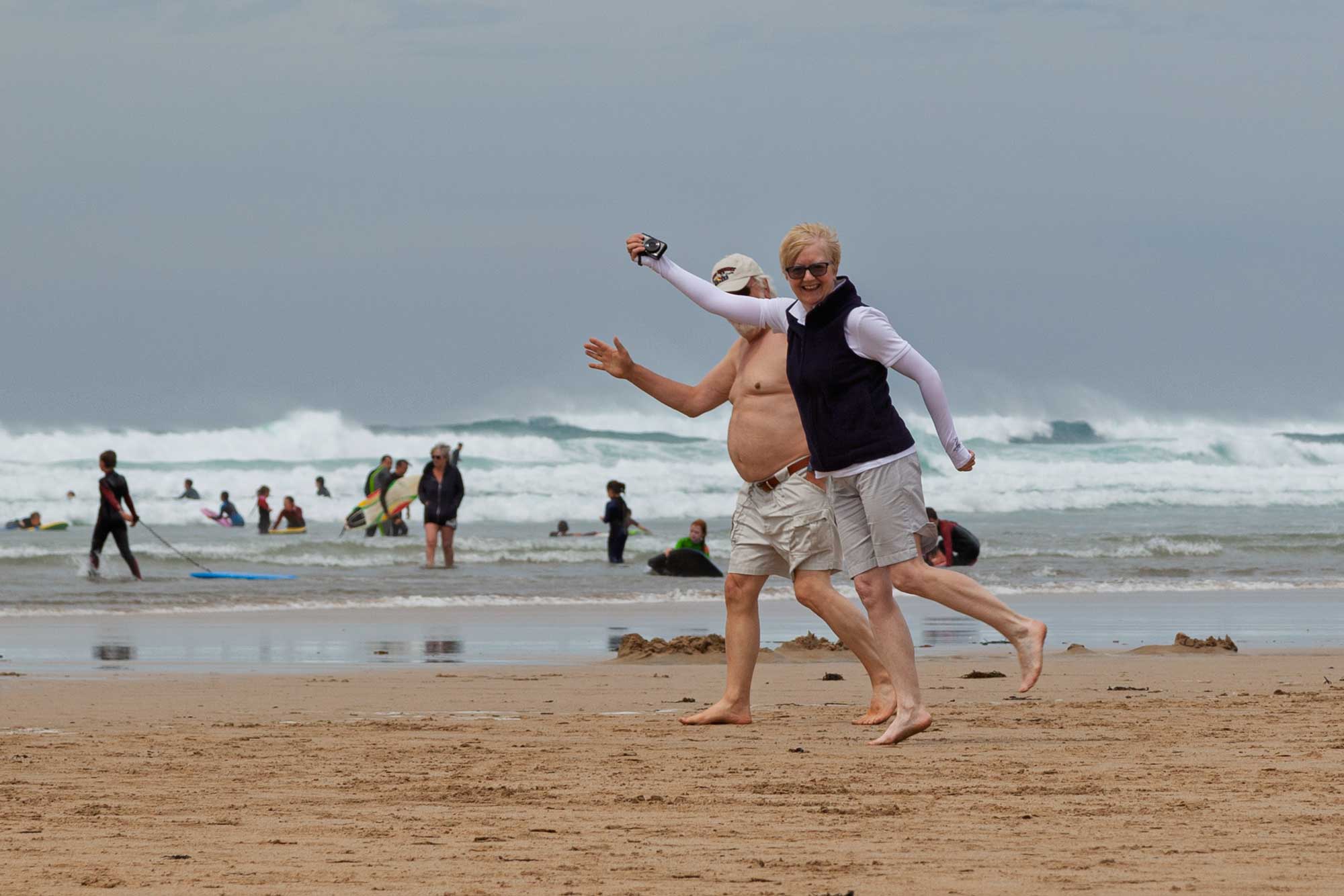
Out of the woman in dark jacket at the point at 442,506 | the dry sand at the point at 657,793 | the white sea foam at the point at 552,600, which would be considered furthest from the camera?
the woman in dark jacket at the point at 442,506

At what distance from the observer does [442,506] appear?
834 inches

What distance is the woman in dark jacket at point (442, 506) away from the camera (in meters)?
21.1

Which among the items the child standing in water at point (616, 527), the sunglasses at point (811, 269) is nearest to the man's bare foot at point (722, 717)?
the sunglasses at point (811, 269)

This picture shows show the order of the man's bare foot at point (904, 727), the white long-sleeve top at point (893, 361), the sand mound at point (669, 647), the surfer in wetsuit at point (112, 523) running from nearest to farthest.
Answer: the white long-sleeve top at point (893, 361), the man's bare foot at point (904, 727), the sand mound at point (669, 647), the surfer in wetsuit at point (112, 523)

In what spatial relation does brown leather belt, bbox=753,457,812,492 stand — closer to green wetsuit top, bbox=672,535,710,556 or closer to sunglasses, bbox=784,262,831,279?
sunglasses, bbox=784,262,831,279

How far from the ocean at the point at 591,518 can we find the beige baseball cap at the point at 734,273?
5239 millimetres

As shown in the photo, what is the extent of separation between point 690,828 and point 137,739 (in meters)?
2.71

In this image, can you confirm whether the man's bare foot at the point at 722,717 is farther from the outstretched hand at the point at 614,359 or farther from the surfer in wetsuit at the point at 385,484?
the surfer in wetsuit at the point at 385,484

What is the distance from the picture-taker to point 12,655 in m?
9.91

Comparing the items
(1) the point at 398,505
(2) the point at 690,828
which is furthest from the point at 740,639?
(1) the point at 398,505

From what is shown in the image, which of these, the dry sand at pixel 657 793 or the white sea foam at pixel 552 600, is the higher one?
the white sea foam at pixel 552 600

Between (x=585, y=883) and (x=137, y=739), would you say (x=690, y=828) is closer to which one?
(x=585, y=883)

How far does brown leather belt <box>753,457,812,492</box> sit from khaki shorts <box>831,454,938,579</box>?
2.04 feet

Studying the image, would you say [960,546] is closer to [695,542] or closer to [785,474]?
[695,542]
